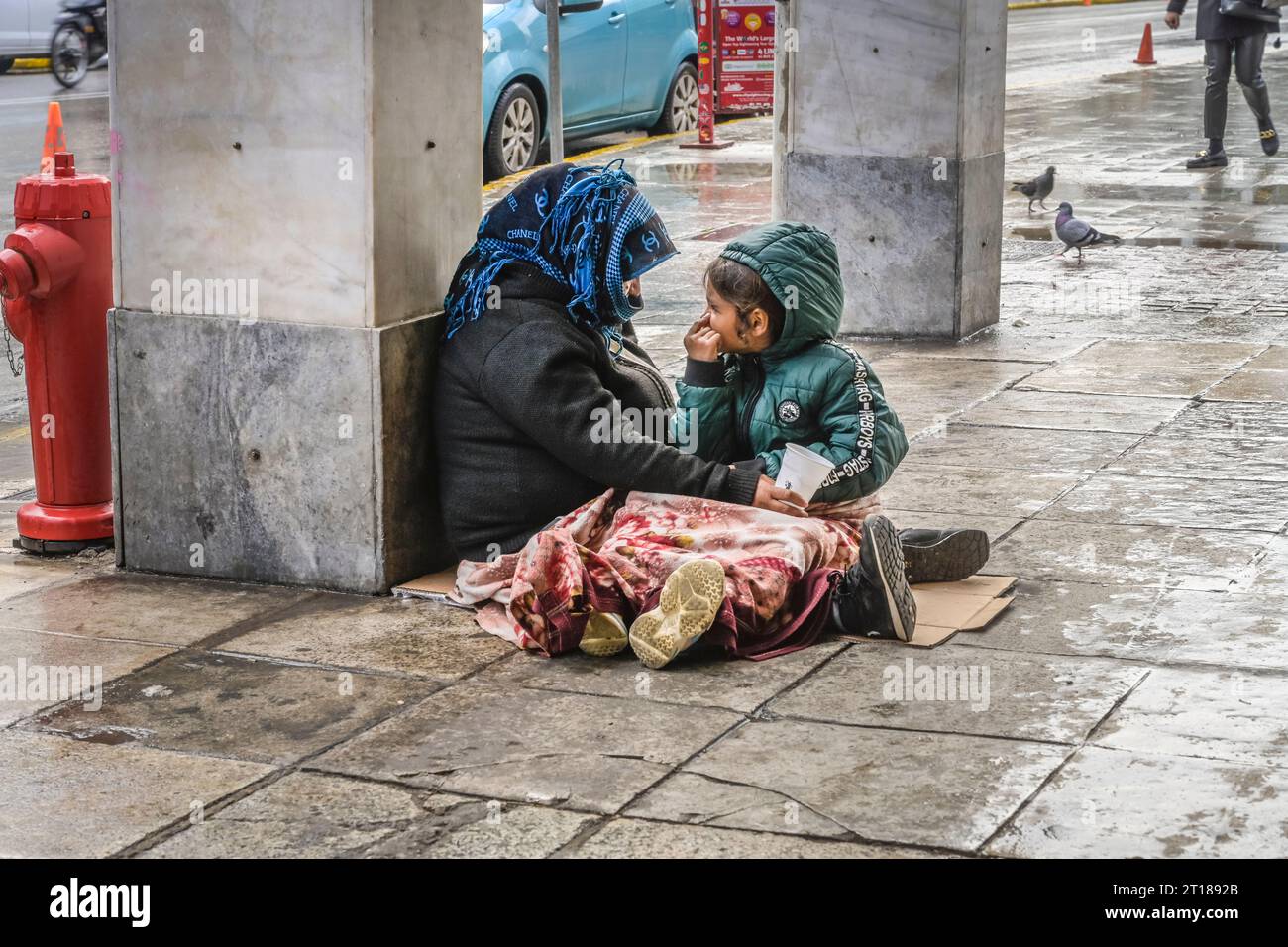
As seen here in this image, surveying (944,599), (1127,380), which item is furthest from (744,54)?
(944,599)

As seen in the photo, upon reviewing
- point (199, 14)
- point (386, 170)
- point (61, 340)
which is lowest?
point (61, 340)

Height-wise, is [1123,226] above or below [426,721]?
above

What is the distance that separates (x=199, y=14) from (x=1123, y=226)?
782 cm

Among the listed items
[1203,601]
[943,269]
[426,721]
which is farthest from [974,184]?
[426,721]

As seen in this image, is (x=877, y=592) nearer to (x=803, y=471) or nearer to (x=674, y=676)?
(x=803, y=471)

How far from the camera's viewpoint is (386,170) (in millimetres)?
5078

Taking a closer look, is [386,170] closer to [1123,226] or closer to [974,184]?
[974,184]

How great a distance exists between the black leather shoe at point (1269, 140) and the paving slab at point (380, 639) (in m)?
11.1

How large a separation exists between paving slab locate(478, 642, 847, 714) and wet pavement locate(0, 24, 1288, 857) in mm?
11

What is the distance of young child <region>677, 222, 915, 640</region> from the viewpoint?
4.89 m

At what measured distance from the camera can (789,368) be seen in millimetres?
4973

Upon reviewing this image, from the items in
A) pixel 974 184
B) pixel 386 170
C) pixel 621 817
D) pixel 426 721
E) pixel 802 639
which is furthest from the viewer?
pixel 974 184

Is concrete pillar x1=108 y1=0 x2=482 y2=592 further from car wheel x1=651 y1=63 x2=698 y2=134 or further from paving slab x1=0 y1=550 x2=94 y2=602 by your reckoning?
car wheel x1=651 y1=63 x2=698 y2=134

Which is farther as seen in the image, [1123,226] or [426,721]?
[1123,226]
